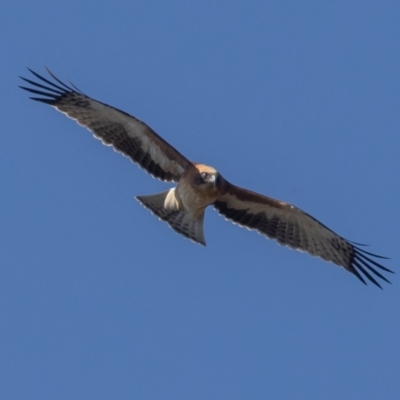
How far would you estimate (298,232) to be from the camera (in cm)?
1805

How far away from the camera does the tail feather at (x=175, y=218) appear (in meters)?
17.5

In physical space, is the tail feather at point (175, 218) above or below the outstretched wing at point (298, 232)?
below

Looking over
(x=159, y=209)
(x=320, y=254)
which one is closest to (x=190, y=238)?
(x=159, y=209)

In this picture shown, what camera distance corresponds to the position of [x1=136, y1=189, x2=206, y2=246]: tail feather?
17500 millimetres

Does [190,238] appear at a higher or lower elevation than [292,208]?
lower

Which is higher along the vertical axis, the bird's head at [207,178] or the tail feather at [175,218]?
the bird's head at [207,178]

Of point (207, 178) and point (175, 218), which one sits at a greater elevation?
point (207, 178)

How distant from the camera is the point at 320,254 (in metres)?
18.1

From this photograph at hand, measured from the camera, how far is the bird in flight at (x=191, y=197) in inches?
672

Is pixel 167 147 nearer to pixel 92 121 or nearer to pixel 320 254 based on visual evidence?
pixel 92 121

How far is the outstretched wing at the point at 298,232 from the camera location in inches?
704

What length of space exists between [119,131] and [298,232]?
113 inches

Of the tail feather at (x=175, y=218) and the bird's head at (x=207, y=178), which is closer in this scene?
the bird's head at (x=207, y=178)

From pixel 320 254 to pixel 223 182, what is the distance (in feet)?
6.16
